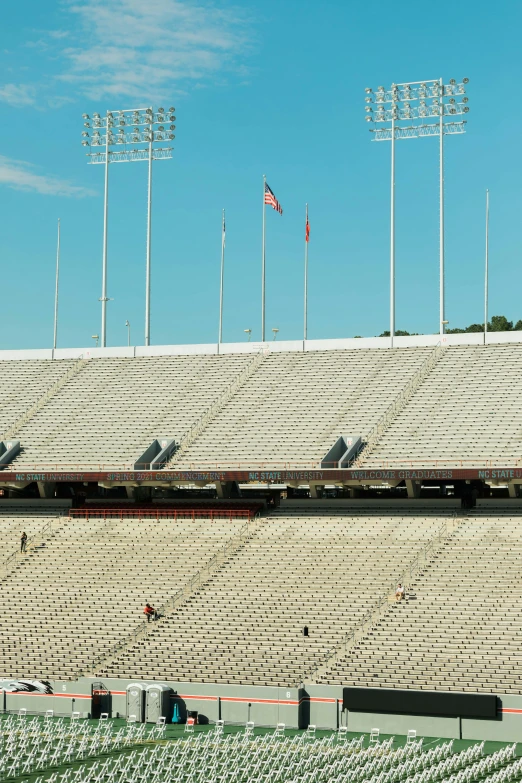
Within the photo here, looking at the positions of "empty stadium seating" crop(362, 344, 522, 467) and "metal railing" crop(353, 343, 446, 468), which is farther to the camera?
"metal railing" crop(353, 343, 446, 468)

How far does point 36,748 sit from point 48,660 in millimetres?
8656

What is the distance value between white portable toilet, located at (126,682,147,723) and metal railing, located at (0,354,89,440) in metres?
21.9

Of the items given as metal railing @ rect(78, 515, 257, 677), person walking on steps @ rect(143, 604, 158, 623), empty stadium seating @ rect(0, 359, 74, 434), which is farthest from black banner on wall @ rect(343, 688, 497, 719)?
empty stadium seating @ rect(0, 359, 74, 434)

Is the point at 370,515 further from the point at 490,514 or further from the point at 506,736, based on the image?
the point at 506,736

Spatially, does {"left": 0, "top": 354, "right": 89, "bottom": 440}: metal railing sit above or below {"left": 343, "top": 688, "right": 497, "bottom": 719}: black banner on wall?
above

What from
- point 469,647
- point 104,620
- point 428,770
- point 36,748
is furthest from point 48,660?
point 428,770

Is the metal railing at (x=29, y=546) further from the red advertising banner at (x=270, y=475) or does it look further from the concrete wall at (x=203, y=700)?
the concrete wall at (x=203, y=700)

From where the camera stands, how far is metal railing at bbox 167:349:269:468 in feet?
159

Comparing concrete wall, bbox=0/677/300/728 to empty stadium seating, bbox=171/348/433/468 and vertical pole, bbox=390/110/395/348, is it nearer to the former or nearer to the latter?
empty stadium seating, bbox=171/348/433/468

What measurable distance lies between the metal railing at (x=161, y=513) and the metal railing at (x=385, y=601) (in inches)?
307

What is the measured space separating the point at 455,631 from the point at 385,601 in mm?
3059

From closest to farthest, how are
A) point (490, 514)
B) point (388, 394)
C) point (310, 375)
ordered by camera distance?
point (490, 514) → point (388, 394) → point (310, 375)

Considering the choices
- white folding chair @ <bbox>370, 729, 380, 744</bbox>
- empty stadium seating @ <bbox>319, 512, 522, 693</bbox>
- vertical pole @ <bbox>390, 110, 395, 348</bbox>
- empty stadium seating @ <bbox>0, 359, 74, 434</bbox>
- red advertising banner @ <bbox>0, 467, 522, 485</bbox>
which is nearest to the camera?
white folding chair @ <bbox>370, 729, 380, 744</bbox>

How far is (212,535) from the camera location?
4350 cm
